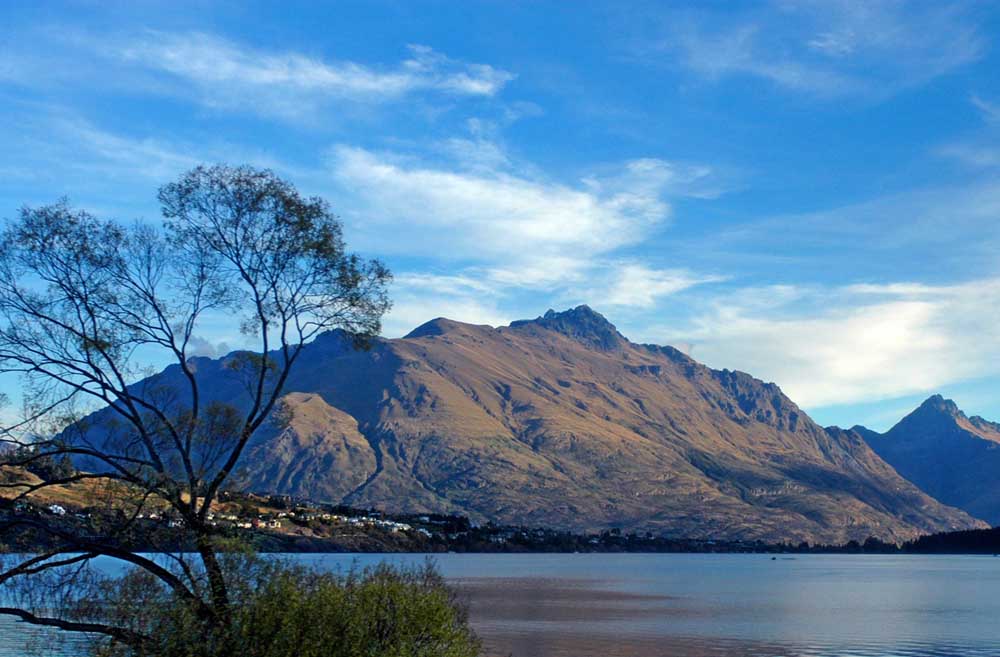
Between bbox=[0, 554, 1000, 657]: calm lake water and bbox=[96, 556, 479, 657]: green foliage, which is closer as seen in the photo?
bbox=[96, 556, 479, 657]: green foliage

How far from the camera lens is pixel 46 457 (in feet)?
93.4

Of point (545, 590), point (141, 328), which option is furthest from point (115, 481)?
point (545, 590)

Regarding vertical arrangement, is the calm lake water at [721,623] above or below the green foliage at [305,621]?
below

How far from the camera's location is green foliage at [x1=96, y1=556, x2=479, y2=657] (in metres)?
27.5

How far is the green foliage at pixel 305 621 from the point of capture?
27.5 m

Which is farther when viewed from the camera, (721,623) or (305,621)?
(721,623)

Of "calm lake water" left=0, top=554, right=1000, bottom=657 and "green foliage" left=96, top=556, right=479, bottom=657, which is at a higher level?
"green foliage" left=96, top=556, right=479, bottom=657

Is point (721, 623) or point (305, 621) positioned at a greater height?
point (305, 621)

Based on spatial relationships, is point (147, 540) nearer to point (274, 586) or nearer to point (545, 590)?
point (274, 586)

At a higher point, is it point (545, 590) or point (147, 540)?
point (147, 540)

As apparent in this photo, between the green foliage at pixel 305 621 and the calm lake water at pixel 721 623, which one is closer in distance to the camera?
the green foliage at pixel 305 621

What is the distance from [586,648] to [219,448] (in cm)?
6918

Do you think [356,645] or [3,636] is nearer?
[356,645]

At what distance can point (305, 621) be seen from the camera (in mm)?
28172
